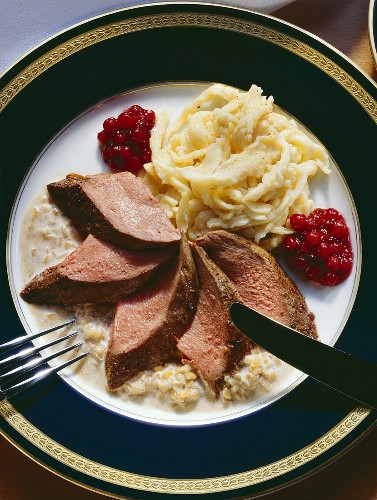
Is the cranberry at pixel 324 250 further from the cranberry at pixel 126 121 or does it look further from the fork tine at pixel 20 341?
the fork tine at pixel 20 341

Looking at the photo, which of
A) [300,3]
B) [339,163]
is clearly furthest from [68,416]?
[300,3]

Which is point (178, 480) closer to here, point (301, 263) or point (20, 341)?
point (20, 341)

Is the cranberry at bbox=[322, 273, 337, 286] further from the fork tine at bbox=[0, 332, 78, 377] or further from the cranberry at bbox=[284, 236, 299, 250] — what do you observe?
the fork tine at bbox=[0, 332, 78, 377]

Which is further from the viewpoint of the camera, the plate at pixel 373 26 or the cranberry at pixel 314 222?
the plate at pixel 373 26

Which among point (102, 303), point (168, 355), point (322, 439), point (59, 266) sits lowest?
point (322, 439)

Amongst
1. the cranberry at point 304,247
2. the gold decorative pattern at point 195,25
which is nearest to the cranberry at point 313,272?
the cranberry at point 304,247

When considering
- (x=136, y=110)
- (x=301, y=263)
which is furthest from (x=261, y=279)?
(x=136, y=110)

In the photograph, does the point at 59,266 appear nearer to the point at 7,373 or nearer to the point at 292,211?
the point at 7,373
